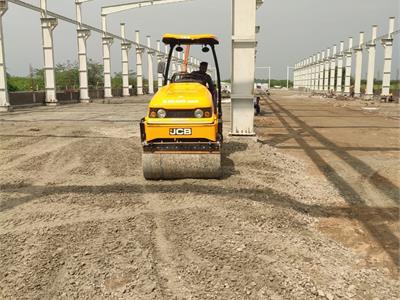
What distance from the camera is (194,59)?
68.4m

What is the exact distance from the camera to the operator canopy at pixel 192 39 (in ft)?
23.2

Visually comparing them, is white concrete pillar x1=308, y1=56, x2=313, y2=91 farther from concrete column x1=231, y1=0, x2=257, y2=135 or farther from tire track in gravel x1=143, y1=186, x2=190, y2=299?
tire track in gravel x1=143, y1=186, x2=190, y2=299

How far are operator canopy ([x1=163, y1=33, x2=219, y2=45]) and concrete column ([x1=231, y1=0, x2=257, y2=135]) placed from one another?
293cm

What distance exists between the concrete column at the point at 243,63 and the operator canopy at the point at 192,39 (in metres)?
2.93

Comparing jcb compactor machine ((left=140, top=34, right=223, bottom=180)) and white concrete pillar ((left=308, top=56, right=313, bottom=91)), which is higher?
white concrete pillar ((left=308, top=56, right=313, bottom=91))

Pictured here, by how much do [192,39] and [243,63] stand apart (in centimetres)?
325

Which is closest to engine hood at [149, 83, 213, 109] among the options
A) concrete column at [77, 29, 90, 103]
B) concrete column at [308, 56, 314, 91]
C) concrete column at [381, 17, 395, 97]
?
concrete column at [77, 29, 90, 103]

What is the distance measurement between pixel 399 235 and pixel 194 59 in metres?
66.1

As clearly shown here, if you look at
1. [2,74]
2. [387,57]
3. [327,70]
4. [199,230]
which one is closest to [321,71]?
[327,70]

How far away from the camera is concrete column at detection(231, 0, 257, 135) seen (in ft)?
32.8

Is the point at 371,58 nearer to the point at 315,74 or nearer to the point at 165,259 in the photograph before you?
the point at 315,74

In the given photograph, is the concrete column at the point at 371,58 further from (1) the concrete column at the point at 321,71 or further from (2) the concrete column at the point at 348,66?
(1) the concrete column at the point at 321,71

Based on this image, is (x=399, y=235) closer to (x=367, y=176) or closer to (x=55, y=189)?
(x=367, y=176)

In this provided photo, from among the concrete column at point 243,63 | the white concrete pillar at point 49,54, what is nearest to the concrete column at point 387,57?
the white concrete pillar at point 49,54
